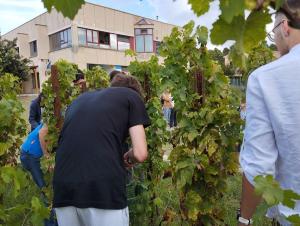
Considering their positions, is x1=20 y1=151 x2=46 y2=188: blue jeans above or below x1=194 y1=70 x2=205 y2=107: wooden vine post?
below

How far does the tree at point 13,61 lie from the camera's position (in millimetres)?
31500

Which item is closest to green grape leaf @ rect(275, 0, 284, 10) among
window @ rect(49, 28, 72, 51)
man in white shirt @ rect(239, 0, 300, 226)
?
man in white shirt @ rect(239, 0, 300, 226)

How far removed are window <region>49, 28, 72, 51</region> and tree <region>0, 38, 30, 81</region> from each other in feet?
8.24

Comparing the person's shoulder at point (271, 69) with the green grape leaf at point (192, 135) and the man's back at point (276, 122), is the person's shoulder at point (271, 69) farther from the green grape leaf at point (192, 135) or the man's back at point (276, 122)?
the green grape leaf at point (192, 135)

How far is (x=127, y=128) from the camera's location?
2.39 meters

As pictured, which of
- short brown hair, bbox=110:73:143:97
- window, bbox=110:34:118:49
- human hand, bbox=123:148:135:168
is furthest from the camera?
window, bbox=110:34:118:49

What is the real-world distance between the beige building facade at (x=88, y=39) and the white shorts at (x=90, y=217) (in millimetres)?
27930

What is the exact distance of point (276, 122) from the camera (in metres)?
1.39

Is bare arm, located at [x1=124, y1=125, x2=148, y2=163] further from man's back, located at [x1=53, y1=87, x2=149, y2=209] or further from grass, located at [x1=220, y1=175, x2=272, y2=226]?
grass, located at [x1=220, y1=175, x2=272, y2=226]

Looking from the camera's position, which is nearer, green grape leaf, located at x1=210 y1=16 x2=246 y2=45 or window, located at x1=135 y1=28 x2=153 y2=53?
green grape leaf, located at x1=210 y1=16 x2=246 y2=45

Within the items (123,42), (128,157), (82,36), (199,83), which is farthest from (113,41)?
(128,157)

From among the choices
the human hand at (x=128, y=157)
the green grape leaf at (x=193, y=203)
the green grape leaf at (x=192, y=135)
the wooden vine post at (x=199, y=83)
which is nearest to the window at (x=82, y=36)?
the wooden vine post at (x=199, y=83)

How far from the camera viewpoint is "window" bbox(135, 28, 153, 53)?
36.5m

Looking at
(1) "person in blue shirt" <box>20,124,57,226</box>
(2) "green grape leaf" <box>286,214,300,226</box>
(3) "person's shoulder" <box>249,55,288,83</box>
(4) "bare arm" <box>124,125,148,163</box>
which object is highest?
(3) "person's shoulder" <box>249,55,288,83</box>
